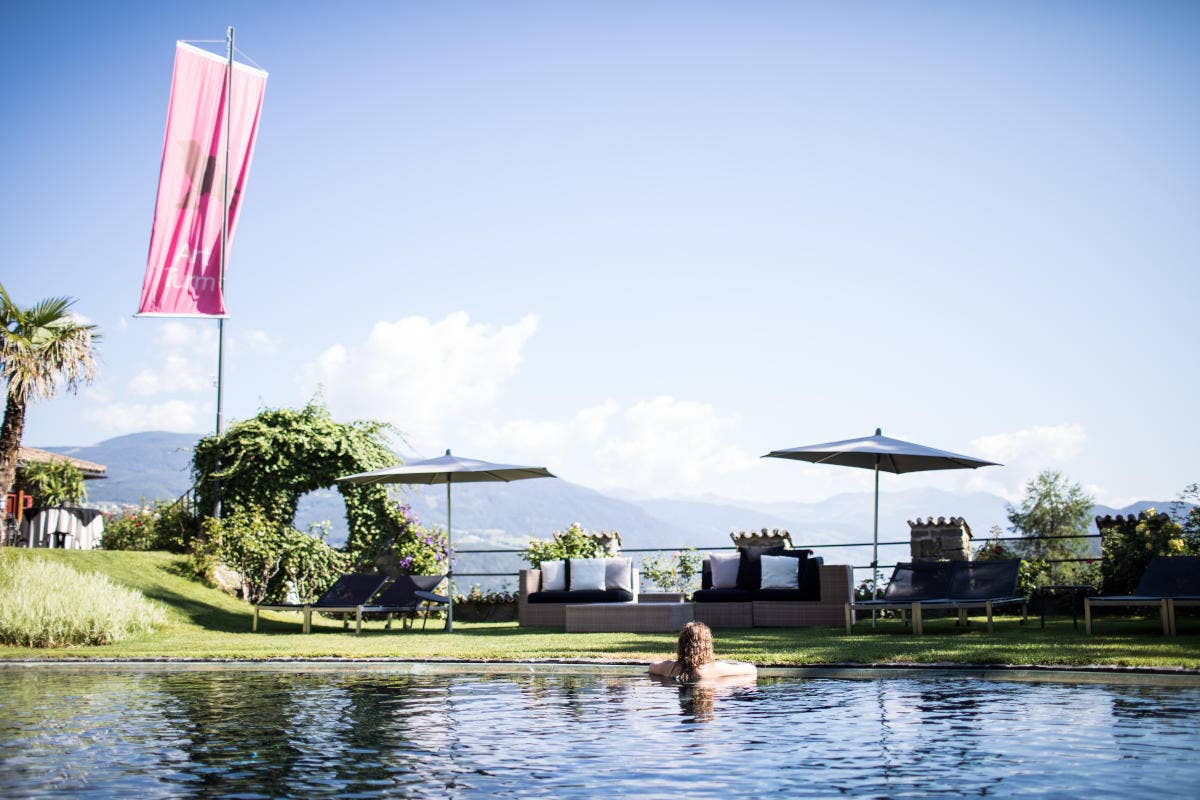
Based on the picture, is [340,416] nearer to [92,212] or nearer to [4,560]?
[4,560]

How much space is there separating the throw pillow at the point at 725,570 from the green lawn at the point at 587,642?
1.10 m

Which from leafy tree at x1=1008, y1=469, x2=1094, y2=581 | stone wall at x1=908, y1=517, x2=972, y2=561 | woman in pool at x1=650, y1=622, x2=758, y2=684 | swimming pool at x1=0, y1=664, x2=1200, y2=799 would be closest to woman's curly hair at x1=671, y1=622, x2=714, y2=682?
woman in pool at x1=650, y1=622, x2=758, y2=684

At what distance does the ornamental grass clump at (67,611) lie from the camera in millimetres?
10641

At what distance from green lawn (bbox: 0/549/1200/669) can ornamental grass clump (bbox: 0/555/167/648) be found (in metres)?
0.25

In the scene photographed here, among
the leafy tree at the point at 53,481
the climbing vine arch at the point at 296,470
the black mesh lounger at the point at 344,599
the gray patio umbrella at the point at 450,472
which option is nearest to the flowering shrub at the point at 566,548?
the gray patio umbrella at the point at 450,472

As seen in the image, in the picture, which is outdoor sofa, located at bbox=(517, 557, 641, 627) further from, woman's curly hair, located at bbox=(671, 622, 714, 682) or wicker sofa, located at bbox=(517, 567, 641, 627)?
woman's curly hair, located at bbox=(671, 622, 714, 682)

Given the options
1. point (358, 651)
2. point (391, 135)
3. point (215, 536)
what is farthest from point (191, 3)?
point (358, 651)

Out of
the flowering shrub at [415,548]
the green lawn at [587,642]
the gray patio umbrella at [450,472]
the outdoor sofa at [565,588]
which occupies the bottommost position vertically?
the green lawn at [587,642]

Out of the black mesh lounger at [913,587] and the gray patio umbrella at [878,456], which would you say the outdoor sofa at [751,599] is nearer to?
the gray patio umbrella at [878,456]

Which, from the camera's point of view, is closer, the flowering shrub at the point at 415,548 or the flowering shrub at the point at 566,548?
the flowering shrub at the point at 566,548

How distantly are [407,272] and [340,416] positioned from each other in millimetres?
14148

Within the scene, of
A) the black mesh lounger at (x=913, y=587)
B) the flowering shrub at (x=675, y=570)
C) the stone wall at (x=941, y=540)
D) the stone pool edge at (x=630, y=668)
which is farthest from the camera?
the flowering shrub at (x=675, y=570)

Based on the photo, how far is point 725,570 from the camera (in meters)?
13.2

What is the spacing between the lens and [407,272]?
30484 millimetres
